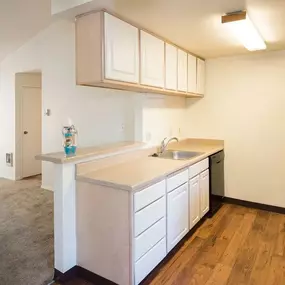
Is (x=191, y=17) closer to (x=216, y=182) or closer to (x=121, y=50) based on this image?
(x=121, y=50)

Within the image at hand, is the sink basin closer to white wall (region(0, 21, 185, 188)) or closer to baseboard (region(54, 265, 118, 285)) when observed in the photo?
white wall (region(0, 21, 185, 188))

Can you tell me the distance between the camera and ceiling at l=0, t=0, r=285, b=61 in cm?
208

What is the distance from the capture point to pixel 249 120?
3.81 m

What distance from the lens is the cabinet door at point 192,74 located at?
358cm

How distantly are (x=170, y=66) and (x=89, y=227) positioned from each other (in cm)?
196

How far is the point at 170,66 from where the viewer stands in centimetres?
308

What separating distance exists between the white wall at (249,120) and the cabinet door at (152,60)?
1446mm

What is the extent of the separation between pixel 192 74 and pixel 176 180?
1.73 m

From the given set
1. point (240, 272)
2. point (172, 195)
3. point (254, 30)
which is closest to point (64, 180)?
point (172, 195)

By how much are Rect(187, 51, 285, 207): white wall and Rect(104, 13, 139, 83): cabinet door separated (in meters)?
1.94

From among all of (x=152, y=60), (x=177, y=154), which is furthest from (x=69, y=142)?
(x=177, y=154)

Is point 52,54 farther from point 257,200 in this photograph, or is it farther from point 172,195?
point 257,200

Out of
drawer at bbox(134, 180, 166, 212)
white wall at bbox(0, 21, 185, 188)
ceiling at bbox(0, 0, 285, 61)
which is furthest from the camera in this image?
white wall at bbox(0, 21, 185, 188)

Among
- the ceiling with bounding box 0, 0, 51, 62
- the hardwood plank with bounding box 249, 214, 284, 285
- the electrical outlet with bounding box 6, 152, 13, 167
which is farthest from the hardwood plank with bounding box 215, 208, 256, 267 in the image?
the electrical outlet with bounding box 6, 152, 13, 167
